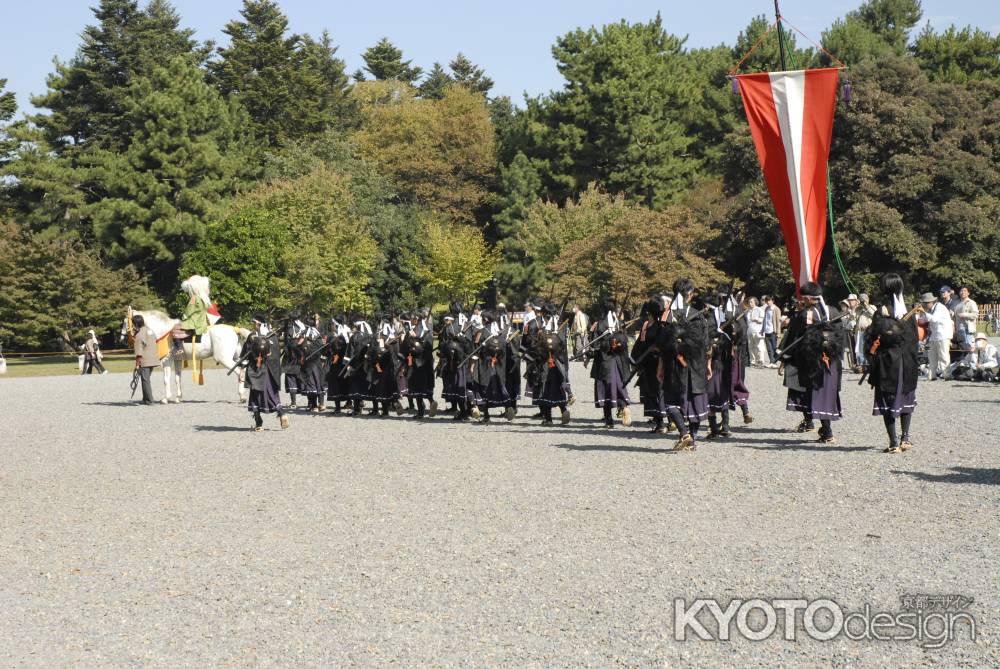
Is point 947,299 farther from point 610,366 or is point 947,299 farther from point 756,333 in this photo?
point 610,366

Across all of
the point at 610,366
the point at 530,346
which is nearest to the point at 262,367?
the point at 530,346

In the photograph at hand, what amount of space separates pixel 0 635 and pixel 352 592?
2.07m

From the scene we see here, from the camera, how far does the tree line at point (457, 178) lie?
41406 millimetres

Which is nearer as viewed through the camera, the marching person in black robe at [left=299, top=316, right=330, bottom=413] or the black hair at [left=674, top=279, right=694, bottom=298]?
the black hair at [left=674, top=279, right=694, bottom=298]

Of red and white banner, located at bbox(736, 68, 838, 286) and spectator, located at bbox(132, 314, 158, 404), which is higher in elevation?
red and white banner, located at bbox(736, 68, 838, 286)

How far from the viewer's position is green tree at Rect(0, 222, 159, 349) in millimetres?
47625

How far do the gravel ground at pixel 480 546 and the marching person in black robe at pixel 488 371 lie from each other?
289 centimetres

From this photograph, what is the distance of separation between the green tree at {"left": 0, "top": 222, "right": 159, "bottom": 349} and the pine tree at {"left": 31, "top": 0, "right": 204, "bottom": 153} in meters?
12.9

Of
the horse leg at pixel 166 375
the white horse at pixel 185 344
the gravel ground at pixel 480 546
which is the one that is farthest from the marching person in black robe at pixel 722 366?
the horse leg at pixel 166 375

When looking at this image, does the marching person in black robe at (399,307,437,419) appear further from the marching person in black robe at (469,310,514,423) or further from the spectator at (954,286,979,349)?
the spectator at (954,286,979,349)

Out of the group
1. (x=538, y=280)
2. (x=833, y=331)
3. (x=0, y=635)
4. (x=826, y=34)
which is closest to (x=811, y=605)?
(x=0, y=635)

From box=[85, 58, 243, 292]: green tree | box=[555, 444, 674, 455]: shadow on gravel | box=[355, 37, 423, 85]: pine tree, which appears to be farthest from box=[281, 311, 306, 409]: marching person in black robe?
box=[355, 37, 423, 85]: pine tree

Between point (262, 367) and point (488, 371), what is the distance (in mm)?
3781

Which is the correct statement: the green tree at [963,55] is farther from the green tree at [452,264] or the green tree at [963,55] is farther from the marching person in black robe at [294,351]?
the marching person in black robe at [294,351]
